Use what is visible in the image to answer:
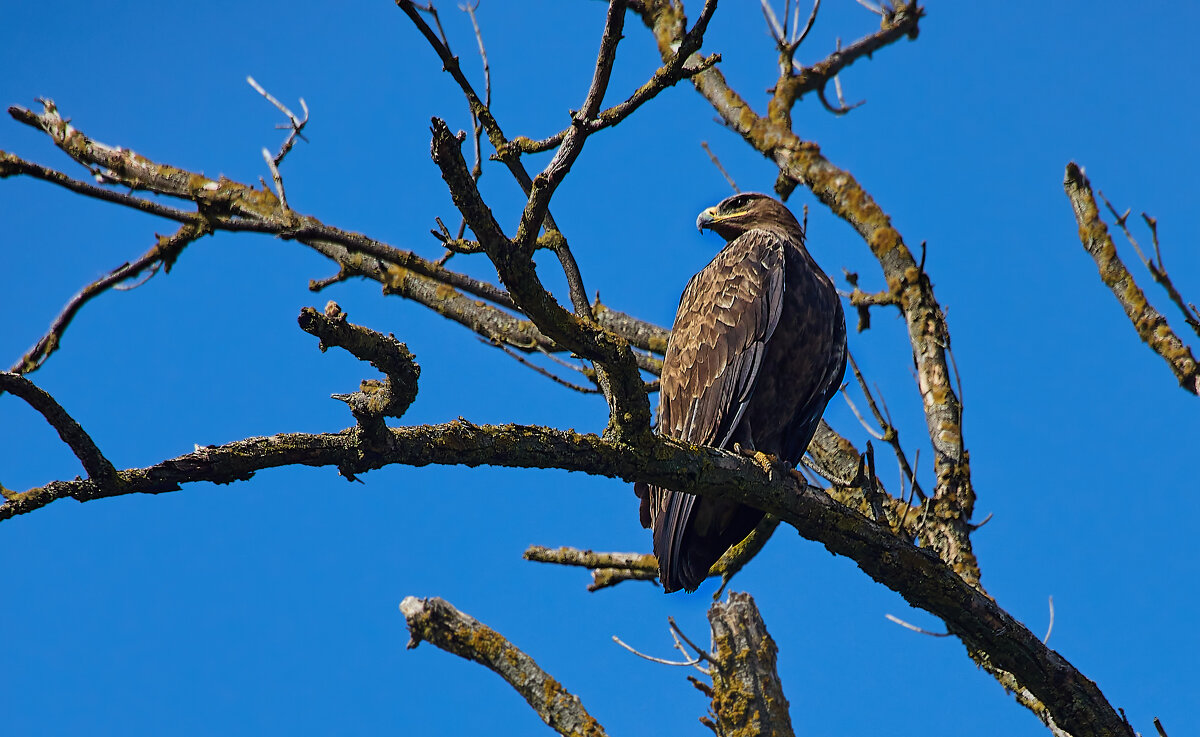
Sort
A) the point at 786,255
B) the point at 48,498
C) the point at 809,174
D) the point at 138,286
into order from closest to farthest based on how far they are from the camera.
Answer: the point at 48,498
the point at 138,286
the point at 786,255
the point at 809,174

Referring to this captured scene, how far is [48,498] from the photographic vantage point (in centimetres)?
233

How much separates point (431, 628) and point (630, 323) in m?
2.23

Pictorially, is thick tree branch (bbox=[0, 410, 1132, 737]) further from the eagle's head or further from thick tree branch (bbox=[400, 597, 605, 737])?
the eagle's head

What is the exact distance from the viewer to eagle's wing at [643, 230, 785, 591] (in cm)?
452

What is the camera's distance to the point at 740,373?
186 inches

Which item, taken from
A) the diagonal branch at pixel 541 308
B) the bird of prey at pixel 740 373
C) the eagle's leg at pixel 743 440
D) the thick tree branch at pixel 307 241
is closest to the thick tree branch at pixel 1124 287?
the bird of prey at pixel 740 373

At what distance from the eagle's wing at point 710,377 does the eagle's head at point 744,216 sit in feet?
3.28

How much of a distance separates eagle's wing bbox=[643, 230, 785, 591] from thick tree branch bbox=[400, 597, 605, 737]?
3.48 feet

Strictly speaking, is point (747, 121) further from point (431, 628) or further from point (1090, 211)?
point (431, 628)

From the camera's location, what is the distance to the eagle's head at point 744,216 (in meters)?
6.18

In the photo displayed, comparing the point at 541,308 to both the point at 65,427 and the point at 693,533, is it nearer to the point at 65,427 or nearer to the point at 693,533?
the point at 65,427

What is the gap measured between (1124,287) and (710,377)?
203 cm

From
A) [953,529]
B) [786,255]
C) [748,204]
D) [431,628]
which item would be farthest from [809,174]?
[431,628]

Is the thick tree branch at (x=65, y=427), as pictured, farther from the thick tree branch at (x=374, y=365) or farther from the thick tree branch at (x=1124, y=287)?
the thick tree branch at (x=1124, y=287)
